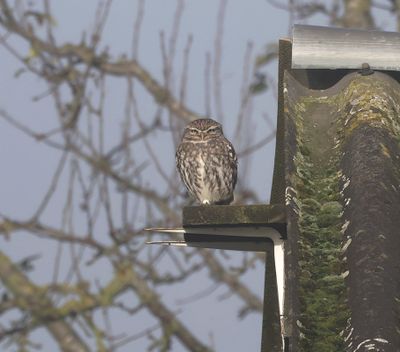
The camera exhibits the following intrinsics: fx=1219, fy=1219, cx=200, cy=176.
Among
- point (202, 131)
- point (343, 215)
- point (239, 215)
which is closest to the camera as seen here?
point (343, 215)

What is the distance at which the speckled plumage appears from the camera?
280 inches

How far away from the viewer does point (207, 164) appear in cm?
717

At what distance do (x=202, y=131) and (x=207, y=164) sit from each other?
35 centimetres

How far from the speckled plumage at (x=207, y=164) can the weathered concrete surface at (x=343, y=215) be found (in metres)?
3.22

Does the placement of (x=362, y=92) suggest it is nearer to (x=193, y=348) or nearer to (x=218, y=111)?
(x=218, y=111)

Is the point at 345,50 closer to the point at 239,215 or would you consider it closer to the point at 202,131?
the point at 239,215

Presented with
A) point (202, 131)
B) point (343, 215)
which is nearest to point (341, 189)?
point (343, 215)

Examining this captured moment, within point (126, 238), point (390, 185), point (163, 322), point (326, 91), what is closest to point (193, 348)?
point (163, 322)

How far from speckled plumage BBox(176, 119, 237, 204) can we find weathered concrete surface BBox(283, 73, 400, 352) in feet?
10.6

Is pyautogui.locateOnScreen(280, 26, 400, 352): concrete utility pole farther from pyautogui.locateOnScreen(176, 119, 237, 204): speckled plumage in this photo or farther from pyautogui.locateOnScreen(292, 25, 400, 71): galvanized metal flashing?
pyautogui.locateOnScreen(176, 119, 237, 204): speckled plumage

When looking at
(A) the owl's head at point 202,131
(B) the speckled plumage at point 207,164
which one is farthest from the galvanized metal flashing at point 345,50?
(A) the owl's head at point 202,131

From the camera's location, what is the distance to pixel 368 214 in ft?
9.85

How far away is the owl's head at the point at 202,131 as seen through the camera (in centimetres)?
741

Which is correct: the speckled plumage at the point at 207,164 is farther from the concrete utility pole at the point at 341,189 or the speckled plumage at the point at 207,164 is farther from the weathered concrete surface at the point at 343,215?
the weathered concrete surface at the point at 343,215
